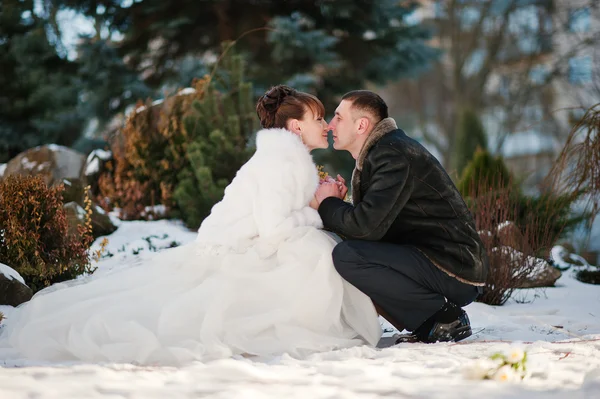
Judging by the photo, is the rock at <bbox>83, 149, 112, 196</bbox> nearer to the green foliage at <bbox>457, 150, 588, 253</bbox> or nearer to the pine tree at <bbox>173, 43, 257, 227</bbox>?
the pine tree at <bbox>173, 43, 257, 227</bbox>

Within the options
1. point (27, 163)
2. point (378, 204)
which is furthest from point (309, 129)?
point (27, 163)

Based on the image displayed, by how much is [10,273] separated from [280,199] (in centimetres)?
215

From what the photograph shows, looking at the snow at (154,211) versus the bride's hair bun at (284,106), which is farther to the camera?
the snow at (154,211)

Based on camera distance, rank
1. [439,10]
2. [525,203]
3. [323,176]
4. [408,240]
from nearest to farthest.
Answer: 1. [408,240]
2. [323,176]
3. [525,203]
4. [439,10]

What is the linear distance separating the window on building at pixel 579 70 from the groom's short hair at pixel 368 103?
1466 cm

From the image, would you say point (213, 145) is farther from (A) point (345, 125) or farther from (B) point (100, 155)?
(A) point (345, 125)

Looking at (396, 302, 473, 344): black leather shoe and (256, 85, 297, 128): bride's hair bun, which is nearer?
(396, 302, 473, 344): black leather shoe

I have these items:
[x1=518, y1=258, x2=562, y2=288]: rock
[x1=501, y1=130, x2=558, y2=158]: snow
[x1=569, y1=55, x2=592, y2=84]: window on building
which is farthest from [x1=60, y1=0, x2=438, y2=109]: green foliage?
[x1=501, y1=130, x2=558, y2=158]: snow

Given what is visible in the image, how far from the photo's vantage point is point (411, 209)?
398 centimetres

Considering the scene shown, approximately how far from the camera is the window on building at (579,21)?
16.5 metres

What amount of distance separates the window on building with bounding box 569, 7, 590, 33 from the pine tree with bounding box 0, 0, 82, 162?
11.4 meters

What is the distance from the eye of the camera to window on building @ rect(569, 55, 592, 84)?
56.9ft

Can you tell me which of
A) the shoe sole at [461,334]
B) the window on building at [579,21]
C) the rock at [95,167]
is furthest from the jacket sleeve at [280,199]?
the window on building at [579,21]

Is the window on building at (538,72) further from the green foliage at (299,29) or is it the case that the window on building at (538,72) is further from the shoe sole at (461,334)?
the shoe sole at (461,334)
